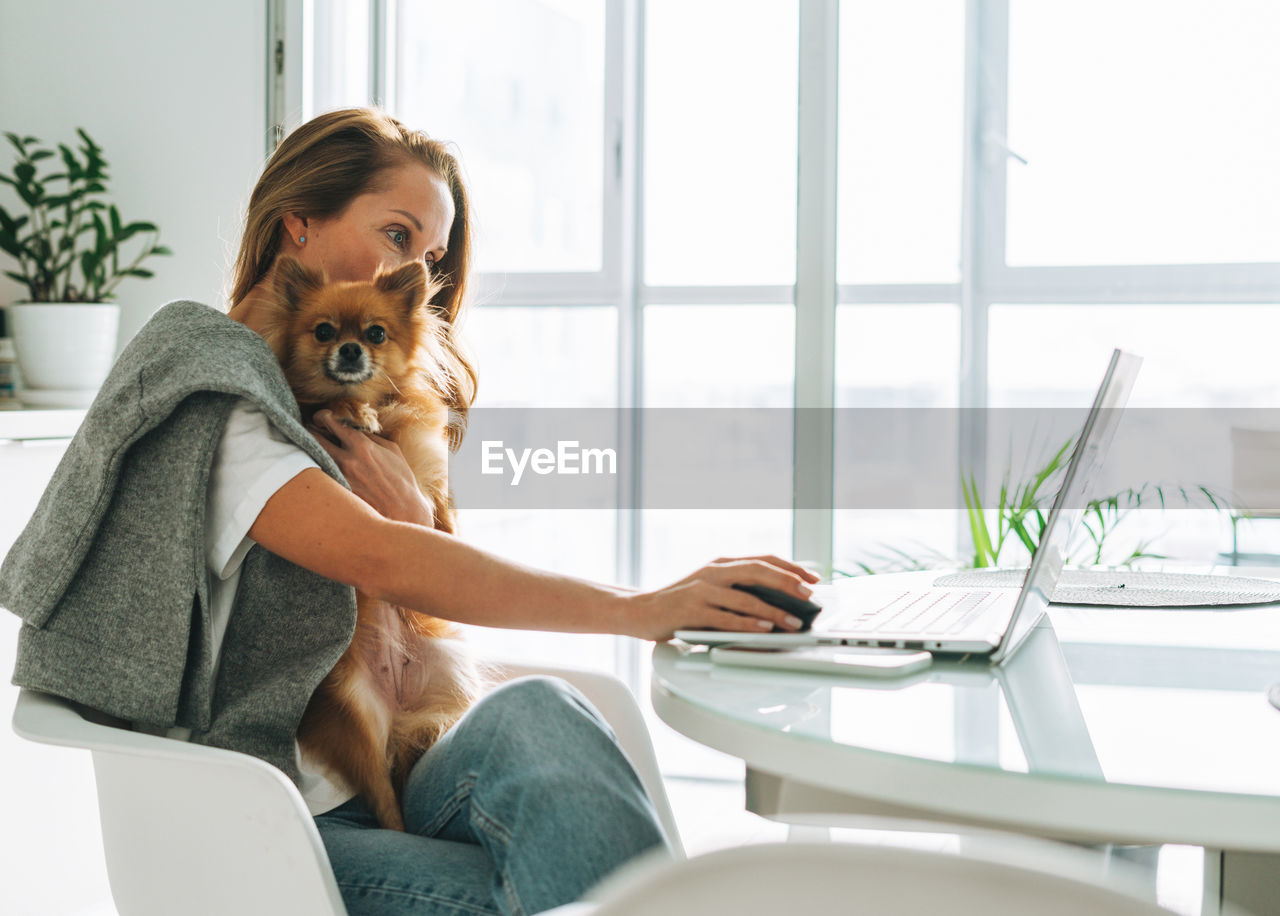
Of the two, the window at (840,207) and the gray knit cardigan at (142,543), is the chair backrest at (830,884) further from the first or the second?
the window at (840,207)

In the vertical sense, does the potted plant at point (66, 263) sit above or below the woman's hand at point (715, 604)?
above

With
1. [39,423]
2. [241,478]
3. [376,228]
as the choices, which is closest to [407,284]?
[376,228]

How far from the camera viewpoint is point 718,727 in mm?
776

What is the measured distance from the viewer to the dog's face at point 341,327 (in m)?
1.32

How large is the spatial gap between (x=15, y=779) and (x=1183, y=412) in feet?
8.60

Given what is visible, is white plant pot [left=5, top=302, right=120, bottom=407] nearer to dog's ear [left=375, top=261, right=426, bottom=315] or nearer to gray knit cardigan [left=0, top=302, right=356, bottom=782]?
dog's ear [left=375, top=261, right=426, bottom=315]

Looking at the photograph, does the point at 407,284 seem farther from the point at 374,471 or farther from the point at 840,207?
the point at 840,207

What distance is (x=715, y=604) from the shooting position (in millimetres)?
973

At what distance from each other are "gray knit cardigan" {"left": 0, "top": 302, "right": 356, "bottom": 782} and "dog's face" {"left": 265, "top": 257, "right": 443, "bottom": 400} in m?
0.26

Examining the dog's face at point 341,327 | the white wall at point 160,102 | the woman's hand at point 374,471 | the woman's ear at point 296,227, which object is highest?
the white wall at point 160,102

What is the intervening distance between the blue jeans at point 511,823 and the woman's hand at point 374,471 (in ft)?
0.90

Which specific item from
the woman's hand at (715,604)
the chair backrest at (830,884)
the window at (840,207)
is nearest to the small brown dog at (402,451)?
the woman's hand at (715,604)

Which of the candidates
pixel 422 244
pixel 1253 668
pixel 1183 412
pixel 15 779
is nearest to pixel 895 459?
pixel 1183 412

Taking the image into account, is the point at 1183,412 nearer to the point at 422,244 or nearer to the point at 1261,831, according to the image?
the point at 422,244
